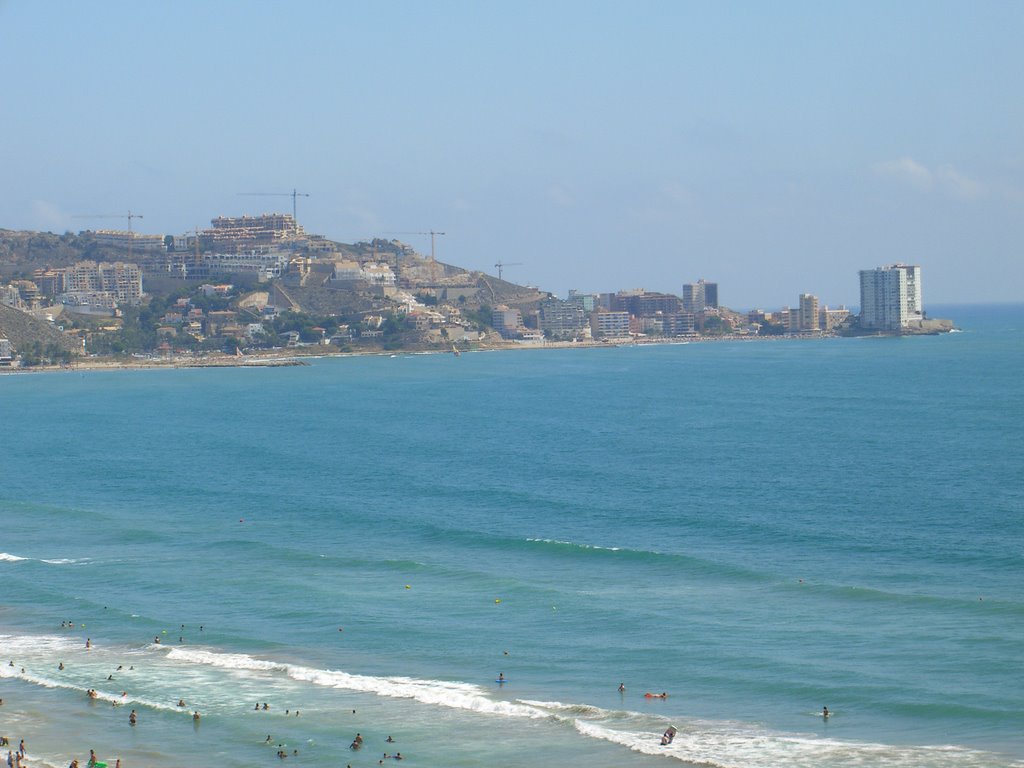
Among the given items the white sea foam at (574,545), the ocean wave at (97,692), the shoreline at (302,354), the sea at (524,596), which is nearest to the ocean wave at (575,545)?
the white sea foam at (574,545)

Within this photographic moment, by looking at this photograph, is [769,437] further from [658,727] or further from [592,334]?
[592,334]

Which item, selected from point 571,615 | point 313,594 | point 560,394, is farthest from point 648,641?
point 560,394

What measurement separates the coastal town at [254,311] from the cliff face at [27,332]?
0.20 m

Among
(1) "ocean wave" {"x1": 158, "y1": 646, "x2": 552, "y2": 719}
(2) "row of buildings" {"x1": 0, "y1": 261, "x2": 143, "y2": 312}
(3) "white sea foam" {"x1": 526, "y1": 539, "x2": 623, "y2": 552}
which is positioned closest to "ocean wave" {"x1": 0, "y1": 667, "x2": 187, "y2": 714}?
(1) "ocean wave" {"x1": 158, "y1": 646, "x2": 552, "y2": 719}

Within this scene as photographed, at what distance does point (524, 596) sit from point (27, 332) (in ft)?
394

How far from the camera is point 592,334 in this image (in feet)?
643

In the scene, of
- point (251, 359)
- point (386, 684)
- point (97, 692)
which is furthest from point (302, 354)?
point (386, 684)

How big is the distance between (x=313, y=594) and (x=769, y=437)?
109ft

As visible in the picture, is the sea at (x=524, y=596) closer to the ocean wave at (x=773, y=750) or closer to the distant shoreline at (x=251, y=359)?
the ocean wave at (x=773, y=750)

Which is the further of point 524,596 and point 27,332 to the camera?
point 27,332

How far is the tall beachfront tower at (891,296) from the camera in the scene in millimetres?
186125

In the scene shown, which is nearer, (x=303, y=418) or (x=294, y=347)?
(x=303, y=418)

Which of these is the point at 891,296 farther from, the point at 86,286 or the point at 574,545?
the point at 574,545

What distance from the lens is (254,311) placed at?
16612 centimetres
